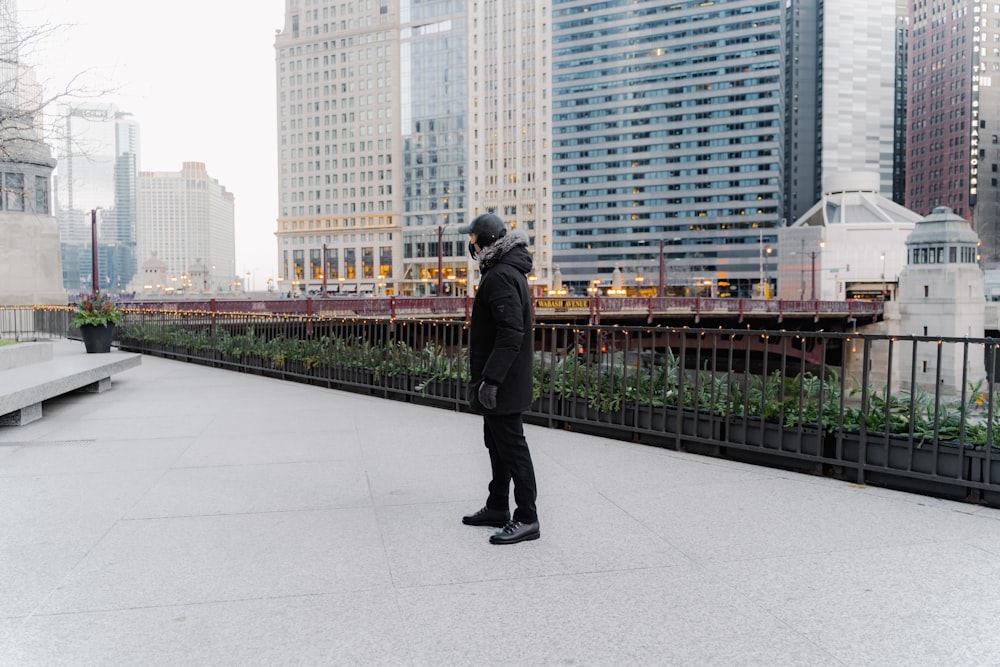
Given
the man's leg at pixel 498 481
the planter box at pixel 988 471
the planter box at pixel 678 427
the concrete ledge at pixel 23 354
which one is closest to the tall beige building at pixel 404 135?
the concrete ledge at pixel 23 354

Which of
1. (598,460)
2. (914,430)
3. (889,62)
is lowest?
(598,460)

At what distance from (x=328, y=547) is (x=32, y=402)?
618 cm

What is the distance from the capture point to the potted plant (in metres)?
15.1

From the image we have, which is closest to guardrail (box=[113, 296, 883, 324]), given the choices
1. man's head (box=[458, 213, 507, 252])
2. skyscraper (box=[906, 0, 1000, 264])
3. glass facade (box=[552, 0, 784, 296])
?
man's head (box=[458, 213, 507, 252])

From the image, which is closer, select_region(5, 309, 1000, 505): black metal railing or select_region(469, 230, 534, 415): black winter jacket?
select_region(469, 230, 534, 415): black winter jacket

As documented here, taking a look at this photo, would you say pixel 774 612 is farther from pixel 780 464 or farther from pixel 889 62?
pixel 889 62

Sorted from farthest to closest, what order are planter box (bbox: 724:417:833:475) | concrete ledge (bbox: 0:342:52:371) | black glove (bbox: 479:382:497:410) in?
1. concrete ledge (bbox: 0:342:52:371)
2. planter box (bbox: 724:417:833:475)
3. black glove (bbox: 479:382:497:410)

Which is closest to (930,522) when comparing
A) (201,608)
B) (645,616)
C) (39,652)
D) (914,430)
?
(914,430)

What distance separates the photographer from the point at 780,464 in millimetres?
6707

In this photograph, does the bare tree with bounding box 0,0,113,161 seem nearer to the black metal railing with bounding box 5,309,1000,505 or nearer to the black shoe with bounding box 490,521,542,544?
the black metal railing with bounding box 5,309,1000,505

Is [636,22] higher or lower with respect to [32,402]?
higher

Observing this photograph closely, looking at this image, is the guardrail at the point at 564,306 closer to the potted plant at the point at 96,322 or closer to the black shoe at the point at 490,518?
the potted plant at the point at 96,322

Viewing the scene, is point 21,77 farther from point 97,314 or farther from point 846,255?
point 846,255

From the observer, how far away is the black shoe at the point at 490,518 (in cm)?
491
